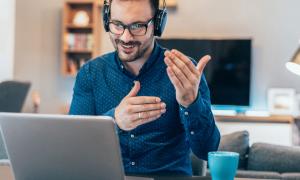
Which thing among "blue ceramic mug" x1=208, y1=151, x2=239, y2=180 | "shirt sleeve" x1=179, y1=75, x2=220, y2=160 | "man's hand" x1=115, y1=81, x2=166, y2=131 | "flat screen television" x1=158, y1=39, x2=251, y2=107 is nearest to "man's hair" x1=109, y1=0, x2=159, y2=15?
"shirt sleeve" x1=179, y1=75, x2=220, y2=160

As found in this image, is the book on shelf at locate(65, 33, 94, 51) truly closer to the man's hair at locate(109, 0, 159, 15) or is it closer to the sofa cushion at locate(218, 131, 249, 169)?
the sofa cushion at locate(218, 131, 249, 169)

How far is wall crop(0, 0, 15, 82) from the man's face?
3.66m

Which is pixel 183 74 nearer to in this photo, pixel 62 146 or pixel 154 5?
pixel 62 146

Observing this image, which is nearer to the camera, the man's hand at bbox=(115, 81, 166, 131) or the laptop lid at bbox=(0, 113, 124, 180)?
the laptop lid at bbox=(0, 113, 124, 180)

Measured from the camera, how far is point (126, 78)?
1.64m

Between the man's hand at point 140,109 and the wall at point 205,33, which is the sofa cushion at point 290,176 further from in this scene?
the wall at point 205,33

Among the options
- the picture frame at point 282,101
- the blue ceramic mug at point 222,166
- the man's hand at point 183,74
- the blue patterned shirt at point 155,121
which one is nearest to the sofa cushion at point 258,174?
the blue patterned shirt at point 155,121

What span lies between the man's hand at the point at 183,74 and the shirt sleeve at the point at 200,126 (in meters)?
0.04

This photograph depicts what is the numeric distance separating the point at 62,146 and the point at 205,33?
14.2 ft

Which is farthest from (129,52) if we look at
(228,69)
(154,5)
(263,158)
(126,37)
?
(228,69)

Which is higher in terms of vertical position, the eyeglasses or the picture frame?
the eyeglasses

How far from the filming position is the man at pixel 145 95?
139 centimetres

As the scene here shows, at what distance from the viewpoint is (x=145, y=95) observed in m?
1.58

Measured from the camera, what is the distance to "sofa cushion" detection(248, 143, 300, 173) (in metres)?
2.18
